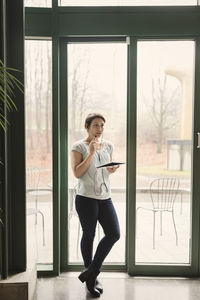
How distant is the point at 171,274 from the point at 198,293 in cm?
38

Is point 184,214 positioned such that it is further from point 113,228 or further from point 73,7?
point 73,7

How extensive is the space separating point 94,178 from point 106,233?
48cm

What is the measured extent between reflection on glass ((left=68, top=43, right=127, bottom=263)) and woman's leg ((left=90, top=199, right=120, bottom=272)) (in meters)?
0.50

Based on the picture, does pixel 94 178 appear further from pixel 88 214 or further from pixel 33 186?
pixel 33 186

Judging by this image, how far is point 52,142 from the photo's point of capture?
277 cm

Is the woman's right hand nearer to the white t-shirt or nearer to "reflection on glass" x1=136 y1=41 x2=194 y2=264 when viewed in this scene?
the white t-shirt

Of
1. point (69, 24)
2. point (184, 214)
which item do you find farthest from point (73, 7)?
point (184, 214)

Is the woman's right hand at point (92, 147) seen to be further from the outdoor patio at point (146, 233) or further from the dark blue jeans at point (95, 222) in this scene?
the outdoor patio at point (146, 233)

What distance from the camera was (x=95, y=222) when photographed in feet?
8.05

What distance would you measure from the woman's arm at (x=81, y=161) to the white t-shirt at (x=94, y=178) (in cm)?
A: 4

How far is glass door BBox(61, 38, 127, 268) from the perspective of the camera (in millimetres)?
2863

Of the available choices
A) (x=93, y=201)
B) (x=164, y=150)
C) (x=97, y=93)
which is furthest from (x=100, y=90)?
(x=93, y=201)

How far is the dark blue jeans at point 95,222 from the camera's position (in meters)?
2.44

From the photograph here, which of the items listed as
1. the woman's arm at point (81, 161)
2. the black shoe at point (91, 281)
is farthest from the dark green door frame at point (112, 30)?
the black shoe at point (91, 281)
